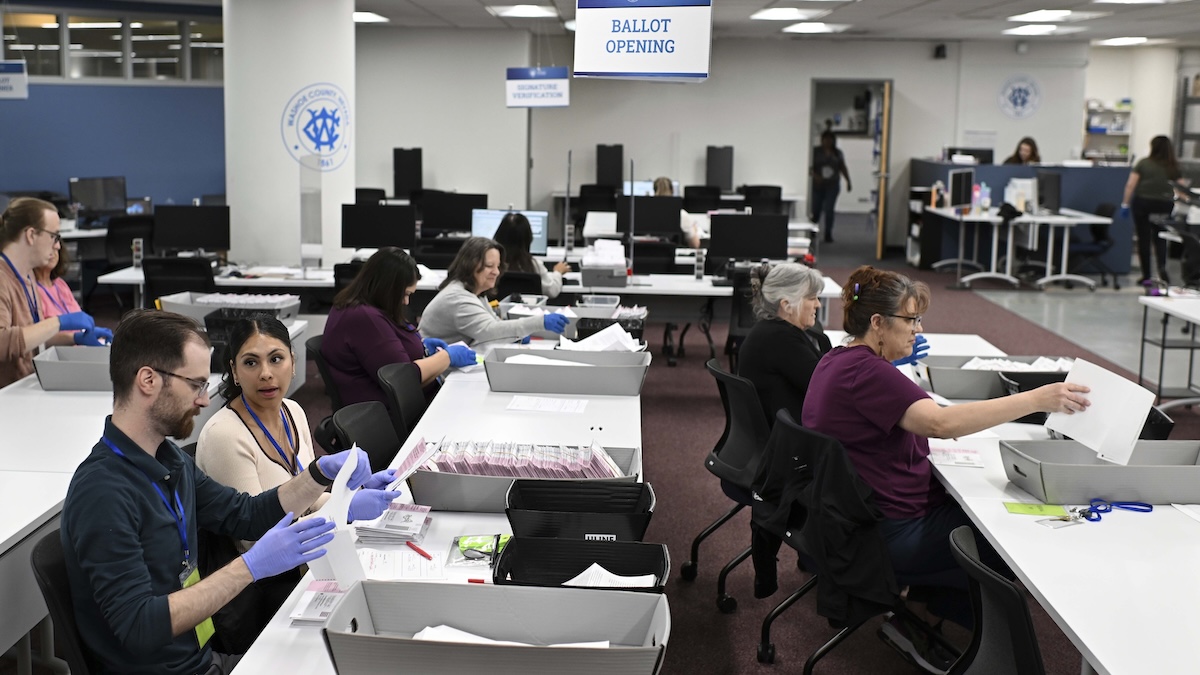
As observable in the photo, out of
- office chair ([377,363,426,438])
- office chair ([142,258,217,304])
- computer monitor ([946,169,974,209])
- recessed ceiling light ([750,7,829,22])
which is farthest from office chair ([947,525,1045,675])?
computer monitor ([946,169,974,209])

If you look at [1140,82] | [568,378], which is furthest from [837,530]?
[1140,82]

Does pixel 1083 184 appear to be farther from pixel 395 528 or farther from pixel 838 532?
pixel 395 528

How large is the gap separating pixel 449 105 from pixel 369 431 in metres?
11.4

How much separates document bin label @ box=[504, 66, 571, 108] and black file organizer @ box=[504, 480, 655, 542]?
910 cm

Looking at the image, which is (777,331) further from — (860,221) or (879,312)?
(860,221)

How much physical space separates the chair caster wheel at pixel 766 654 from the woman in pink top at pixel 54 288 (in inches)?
125

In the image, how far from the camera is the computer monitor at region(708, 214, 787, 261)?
828 centimetres

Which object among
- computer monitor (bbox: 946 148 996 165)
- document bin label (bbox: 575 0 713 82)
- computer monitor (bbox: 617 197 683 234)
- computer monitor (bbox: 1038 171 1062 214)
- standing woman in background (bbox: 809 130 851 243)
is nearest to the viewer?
document bin label (bbox: 575 0 713 82)

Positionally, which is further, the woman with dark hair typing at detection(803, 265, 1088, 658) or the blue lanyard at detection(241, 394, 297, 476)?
the woman with dark hair typing at detection(803, 265, 1088, 658)

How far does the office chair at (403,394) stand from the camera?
12.9 ft

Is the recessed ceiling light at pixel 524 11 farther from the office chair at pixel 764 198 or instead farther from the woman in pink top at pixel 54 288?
the woman in pink top at pixel 54 288

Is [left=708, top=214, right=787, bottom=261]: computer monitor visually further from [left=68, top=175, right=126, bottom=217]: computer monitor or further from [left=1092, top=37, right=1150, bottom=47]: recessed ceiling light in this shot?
[left=1092, top=37, right=1150, bottom=47]: recessed ceiling light

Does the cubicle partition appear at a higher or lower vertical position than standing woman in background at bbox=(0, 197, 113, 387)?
higher

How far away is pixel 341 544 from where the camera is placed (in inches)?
86.5
